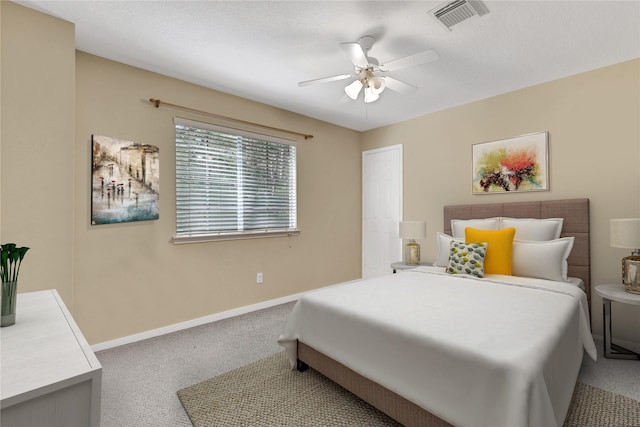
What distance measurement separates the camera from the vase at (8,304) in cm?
118

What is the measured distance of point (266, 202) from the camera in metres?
3.81

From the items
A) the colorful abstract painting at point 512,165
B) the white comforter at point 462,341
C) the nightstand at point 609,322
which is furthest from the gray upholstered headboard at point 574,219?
the white comforter at point 462,341

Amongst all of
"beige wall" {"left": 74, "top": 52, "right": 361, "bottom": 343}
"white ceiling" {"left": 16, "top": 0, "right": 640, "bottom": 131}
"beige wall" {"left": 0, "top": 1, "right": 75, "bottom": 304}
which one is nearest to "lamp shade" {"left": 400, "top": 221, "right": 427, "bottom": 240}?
"beige wall" {"left": 74, "top": 52, "right": 361, "bottom": 343}

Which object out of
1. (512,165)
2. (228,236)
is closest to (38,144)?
(228,236)

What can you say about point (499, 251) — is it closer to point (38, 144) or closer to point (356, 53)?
point (356, 53)

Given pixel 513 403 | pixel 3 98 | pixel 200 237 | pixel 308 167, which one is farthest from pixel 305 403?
pixel 308 167

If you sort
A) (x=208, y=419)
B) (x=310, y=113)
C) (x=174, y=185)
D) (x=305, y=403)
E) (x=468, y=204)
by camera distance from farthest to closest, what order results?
(x=310, y=113) → (x=468, y=204) → (x=174, y=185) → (x=305, y=403) → (x=208, y=419)

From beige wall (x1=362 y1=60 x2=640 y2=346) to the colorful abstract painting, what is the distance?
0.07 meters

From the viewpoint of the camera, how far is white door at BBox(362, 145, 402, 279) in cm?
457

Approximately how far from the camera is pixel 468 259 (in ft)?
9.22

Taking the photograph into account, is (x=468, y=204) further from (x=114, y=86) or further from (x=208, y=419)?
(x=114, y=86)

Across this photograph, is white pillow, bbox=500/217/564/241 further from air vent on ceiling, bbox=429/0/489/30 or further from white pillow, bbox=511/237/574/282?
air vent on ceiling, bbox=429/0/489/30

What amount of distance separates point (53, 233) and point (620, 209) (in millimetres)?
4681

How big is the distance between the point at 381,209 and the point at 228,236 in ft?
8.05
